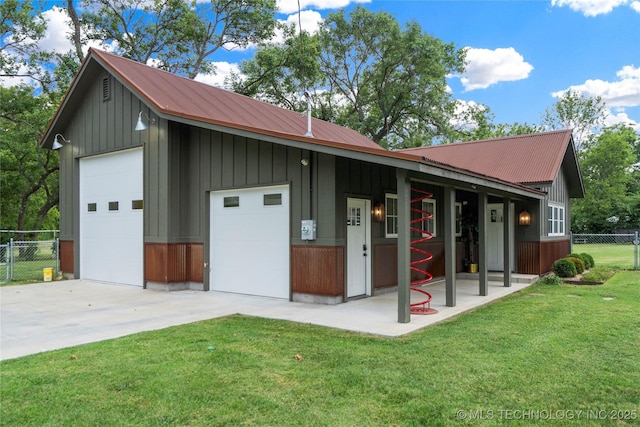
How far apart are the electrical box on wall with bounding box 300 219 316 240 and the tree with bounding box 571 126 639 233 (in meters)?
36.0

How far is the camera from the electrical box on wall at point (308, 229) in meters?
7.66

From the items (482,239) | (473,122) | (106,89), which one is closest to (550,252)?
(482,239)

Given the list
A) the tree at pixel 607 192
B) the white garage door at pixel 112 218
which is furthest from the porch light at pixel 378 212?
the tree at pixel 607 192

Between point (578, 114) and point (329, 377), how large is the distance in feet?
137

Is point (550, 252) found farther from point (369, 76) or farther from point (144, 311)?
point (369, 76)

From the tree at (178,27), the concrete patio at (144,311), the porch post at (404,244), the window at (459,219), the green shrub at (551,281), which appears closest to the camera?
the concrete patio at (144,311)

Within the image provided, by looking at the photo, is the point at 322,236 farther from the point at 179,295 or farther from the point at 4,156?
the point at 4,156

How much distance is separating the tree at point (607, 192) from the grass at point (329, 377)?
3577 cm

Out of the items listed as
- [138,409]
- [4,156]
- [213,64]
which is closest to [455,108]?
[213,64]

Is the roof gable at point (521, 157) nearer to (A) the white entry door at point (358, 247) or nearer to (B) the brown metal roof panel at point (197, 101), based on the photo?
(B) the brown metal roof panel at point (197, 101)

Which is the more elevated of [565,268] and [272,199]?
[272,199]

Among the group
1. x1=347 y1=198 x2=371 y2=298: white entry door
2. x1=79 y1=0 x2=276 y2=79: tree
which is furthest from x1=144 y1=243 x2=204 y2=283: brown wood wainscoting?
x1=79 y1=0 x2=276 y2=79: tree

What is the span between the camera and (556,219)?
14.2 meters

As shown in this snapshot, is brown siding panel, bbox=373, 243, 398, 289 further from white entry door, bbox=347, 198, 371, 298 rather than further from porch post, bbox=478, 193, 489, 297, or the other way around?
porch post, bbox=478, 193, 489, 297
